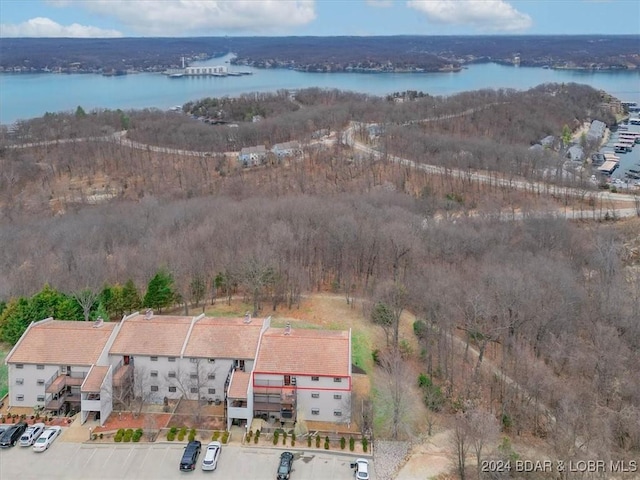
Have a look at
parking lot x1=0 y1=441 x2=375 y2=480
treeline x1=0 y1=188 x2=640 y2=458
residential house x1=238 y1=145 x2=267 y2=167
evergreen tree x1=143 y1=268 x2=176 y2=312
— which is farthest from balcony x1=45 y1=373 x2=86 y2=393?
residential house x1=238 y1=145 x2=267 y2=167

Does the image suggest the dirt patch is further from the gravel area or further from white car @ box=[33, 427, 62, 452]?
the gravel area

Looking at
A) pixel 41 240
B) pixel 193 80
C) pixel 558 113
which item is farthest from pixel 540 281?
pixel 193 80

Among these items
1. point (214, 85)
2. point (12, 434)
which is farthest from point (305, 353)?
point (214, 85)

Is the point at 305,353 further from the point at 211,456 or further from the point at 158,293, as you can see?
the point at 158,293

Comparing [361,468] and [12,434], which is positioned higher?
[12,434]

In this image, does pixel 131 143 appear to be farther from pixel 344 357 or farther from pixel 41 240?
pixel 344 357

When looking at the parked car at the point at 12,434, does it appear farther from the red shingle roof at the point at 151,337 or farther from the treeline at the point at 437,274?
the treeline at the point at 437,274

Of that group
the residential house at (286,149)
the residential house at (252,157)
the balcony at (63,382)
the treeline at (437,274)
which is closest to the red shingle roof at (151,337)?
the balcony at (63,382)
